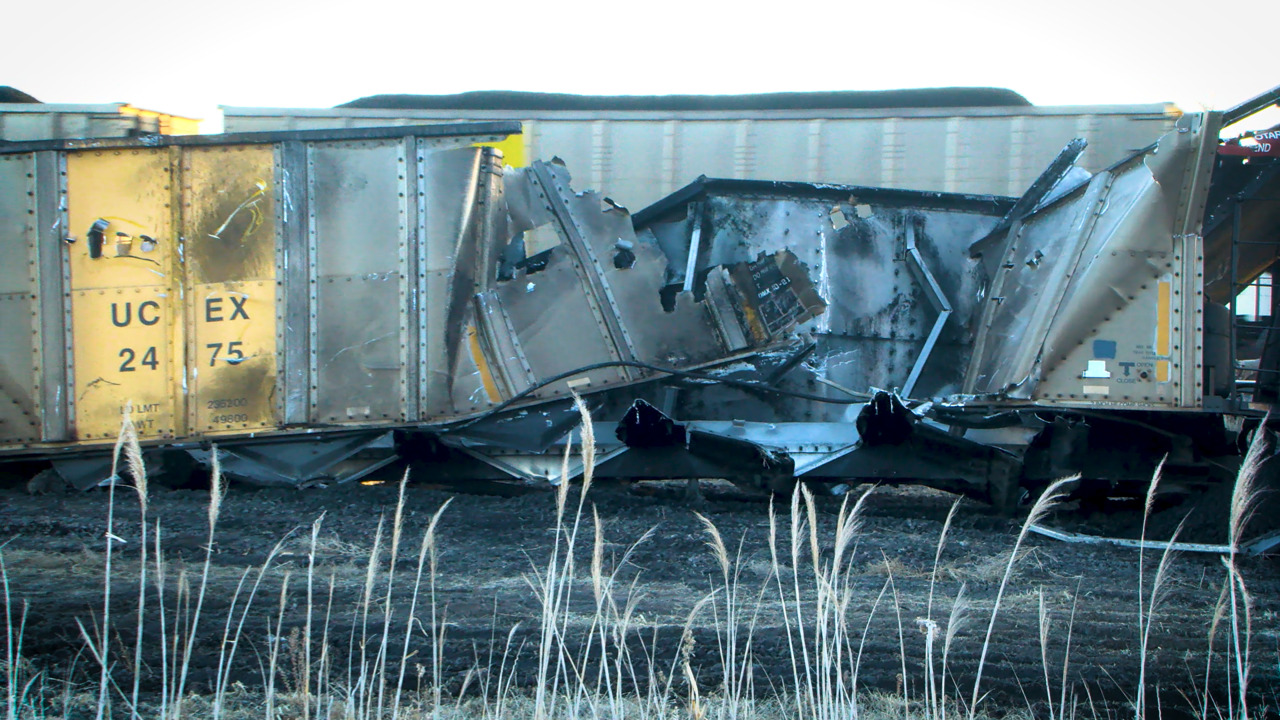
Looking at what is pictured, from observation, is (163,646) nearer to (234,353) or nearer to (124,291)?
(234,353)

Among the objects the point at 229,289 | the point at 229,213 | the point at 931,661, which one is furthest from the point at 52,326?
the point at 931,661

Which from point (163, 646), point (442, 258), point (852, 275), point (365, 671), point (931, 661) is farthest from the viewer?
point (852, 275)

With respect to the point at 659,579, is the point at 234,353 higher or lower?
higher

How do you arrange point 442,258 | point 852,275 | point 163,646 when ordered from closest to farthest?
point 163,646, point 442,258, point 852,275

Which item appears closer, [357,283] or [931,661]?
[931,661]

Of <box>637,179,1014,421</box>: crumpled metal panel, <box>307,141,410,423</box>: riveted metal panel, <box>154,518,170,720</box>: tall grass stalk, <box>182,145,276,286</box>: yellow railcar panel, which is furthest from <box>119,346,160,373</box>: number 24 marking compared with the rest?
<box>637,179,1014,421</box>: crumpled metal panel

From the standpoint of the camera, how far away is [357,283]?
251 inches

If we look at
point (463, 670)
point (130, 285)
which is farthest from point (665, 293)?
point (463, 670)

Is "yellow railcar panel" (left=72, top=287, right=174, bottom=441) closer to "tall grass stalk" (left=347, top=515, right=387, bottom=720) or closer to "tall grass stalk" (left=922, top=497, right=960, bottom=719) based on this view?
"tall grass stalk" (left=347, top=515, right=387, bottom=720)

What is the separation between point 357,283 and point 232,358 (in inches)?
40.1

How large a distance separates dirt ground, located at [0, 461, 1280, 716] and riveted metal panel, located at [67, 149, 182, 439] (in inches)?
28.1

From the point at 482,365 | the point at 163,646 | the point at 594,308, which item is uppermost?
the point at 594,308

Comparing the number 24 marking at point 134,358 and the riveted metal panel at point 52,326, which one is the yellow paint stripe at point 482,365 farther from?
the riveted metal panel at point 52,326

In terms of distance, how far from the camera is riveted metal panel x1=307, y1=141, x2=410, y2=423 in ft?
20.8
